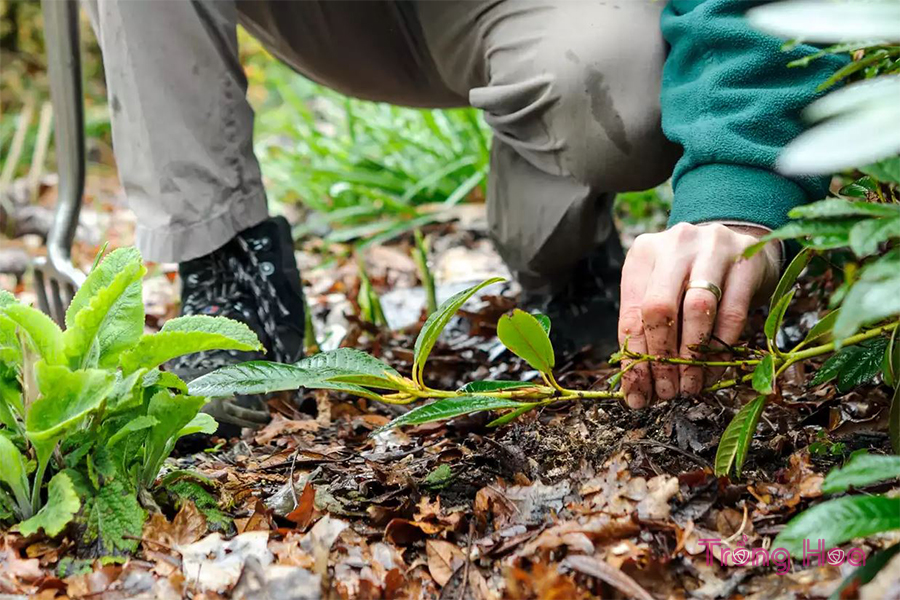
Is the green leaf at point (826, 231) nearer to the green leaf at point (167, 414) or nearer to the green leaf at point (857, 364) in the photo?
the green leaf at point (857, 364)

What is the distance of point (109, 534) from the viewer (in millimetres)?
970

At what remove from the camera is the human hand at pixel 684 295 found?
1.01 m

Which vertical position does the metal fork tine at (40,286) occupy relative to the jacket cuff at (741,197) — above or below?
below

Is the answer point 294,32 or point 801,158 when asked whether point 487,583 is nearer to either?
point 801,158

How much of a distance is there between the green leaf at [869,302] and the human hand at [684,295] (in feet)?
1.08

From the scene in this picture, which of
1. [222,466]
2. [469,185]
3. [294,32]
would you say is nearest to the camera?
[222,466]

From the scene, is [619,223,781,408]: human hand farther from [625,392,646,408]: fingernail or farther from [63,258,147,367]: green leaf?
[63,258,147,367]: green leaf

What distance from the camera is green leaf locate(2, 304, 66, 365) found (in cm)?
92

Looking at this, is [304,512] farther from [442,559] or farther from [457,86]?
[457,86]

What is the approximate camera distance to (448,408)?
984mm

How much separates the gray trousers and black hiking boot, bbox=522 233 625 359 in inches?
6.7

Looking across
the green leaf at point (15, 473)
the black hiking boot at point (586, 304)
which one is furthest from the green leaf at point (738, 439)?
the black hiking boot at point (586, 304)

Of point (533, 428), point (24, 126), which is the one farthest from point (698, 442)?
point (24, 126)

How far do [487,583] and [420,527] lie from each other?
0.44 ft
